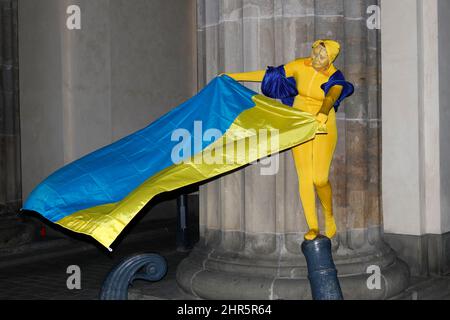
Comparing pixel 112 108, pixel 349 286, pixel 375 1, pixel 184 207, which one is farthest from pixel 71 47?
pixel 349 286

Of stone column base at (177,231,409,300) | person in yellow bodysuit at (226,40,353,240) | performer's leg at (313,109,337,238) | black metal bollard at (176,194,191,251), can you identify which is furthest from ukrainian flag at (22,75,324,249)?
black metal bollard at (176,194,191,251)

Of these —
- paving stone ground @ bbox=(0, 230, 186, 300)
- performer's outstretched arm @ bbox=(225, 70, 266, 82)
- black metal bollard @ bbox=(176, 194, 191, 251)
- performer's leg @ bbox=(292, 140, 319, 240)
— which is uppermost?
performer's outstretched arm @ bbox=(225, 70, 266, 82)

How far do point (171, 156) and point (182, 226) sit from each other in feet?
15.9

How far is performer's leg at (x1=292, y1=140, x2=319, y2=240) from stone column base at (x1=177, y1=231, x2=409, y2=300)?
0.37 m

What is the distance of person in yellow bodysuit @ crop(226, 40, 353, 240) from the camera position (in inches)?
208

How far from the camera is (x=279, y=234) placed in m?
5.89

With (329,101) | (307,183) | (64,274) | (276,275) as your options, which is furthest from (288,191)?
(64,274)

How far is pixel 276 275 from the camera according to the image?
574 cm

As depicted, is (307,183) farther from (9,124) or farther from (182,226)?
(9,124)

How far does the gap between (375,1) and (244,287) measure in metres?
3.11

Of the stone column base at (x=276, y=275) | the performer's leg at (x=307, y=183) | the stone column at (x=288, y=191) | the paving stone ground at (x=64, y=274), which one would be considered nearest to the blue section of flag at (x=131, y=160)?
the stone column at (x=288, y=191)

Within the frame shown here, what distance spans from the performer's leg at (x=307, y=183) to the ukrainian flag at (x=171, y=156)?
0.51 meters

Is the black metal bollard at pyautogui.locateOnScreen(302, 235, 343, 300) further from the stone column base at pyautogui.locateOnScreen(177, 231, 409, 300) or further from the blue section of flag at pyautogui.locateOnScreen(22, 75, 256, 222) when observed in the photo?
the blue section of flag at pyautogui.locateOnScreen(22, 75, 256, 222)

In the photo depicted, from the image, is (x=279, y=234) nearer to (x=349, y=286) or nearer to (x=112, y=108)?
(x=349, y=286)
